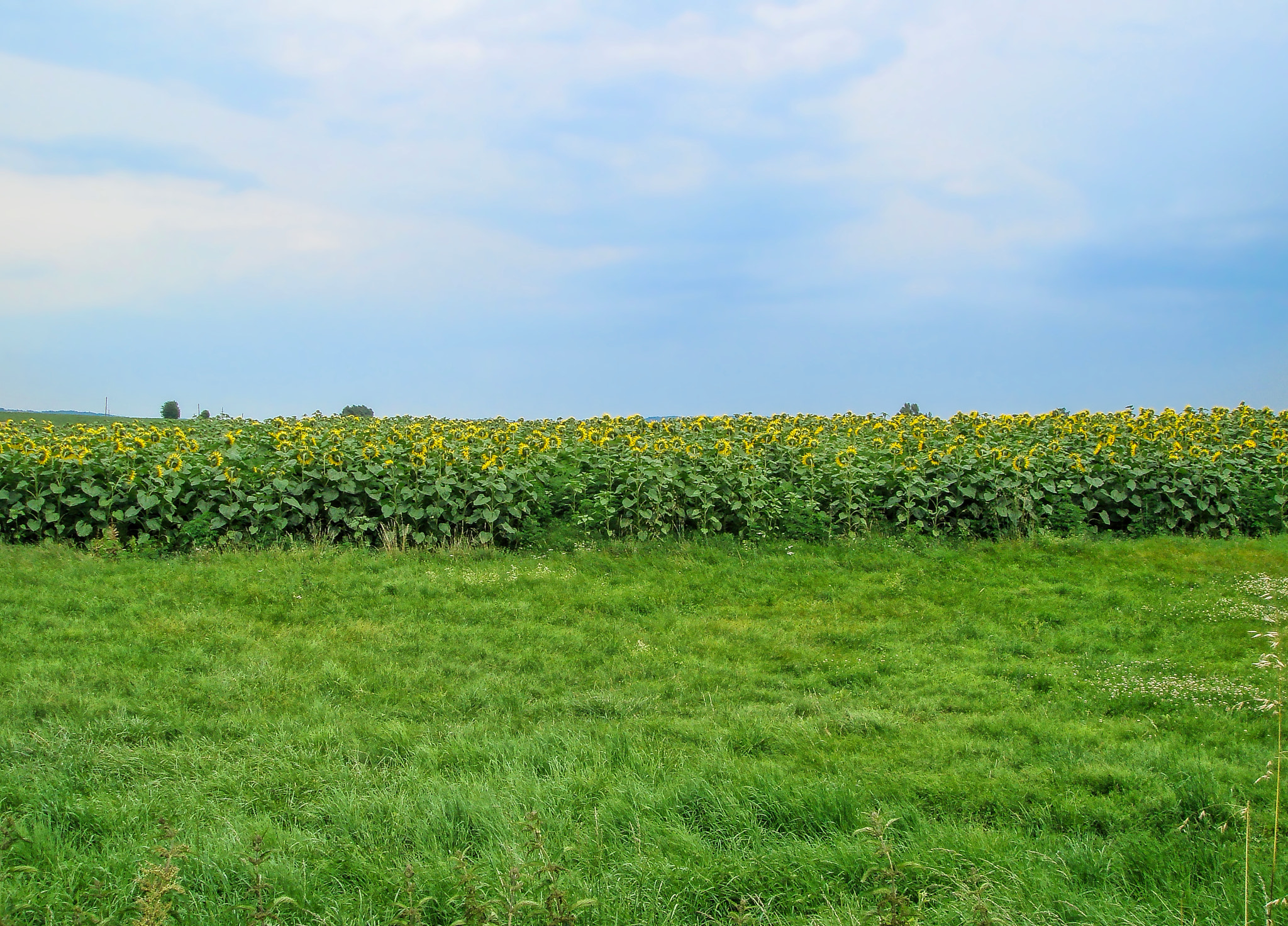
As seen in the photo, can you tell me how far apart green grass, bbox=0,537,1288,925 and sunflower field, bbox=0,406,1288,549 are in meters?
0.75

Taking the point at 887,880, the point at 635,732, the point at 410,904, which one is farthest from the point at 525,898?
the point at 635,732

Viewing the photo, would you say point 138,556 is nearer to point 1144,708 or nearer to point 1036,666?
point 1036,666

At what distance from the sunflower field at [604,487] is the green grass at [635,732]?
746 mm

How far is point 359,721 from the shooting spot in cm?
536

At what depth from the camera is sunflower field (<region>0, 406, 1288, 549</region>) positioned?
33.5 feet

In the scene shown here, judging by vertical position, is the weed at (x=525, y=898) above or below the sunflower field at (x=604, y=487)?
below

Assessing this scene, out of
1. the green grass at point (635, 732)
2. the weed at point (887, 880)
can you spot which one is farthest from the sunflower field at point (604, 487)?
the weed at point (887, 880)

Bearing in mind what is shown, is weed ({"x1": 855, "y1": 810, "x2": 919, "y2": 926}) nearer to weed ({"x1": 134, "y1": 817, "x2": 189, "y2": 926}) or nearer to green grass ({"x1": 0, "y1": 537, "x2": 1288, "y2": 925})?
green grass ({"x1": 0, "y1": 537, "x2": 1288, "y2": 925})

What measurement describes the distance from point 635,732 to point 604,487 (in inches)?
235

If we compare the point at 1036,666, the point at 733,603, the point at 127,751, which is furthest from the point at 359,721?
the point at 1036,666

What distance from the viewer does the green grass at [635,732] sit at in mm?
3424

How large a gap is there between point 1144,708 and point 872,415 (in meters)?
13.0

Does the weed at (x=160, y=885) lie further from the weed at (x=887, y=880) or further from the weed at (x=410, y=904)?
the weed at (x=887, y=880)

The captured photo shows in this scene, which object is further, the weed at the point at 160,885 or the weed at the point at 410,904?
the weed at the point at 410,904
